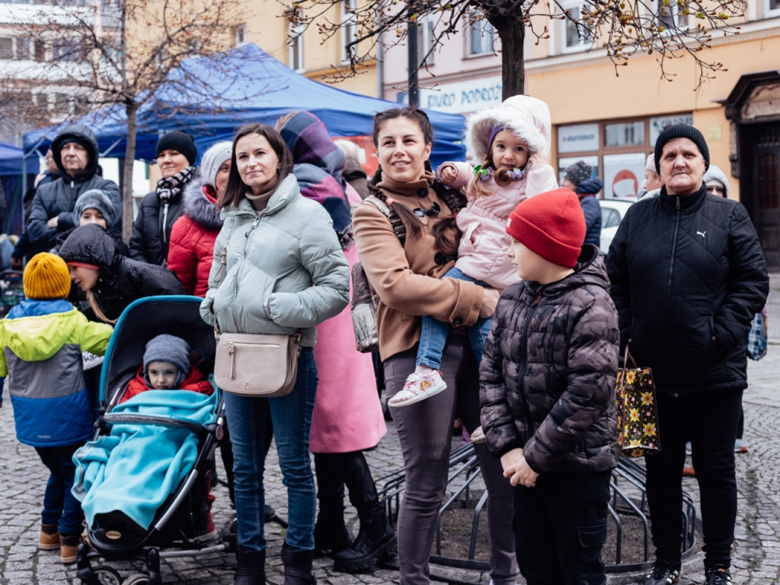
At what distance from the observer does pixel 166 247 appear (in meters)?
5.39

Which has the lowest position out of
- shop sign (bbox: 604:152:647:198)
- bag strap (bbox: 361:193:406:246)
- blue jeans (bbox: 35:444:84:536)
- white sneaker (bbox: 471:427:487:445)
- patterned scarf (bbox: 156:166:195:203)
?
blue jeans (bbox: 35:444:84:536)

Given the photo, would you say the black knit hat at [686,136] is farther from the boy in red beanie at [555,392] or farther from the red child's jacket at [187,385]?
the red child's jacket at [187,385]

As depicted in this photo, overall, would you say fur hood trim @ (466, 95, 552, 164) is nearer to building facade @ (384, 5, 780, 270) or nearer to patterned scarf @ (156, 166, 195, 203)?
patterned scarf @ (156, 166, 195, 203)

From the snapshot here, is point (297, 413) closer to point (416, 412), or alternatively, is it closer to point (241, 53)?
point (416, 412)

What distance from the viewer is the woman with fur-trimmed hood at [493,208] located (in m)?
3.36

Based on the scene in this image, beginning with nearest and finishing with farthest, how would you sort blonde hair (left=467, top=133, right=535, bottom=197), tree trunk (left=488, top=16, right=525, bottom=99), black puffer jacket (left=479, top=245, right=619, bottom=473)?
black puffer jacket (left=479, top=245, right=619, bottom=473), blonde hair (left=467, top=133, right=535, bottom=197), tree trunk (left=488, top=16, right=525, bottom=99)

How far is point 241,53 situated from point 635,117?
1130 centimetres

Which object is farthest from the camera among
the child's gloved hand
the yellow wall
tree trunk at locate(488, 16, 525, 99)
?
the yellow wall

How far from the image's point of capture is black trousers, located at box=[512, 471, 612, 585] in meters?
2.97

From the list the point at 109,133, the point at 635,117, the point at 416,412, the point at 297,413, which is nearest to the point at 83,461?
the point at 297,413

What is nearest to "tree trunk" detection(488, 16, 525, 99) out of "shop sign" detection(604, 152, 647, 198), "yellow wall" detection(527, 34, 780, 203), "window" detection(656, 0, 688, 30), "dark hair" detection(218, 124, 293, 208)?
"window" detection(656, 0, 688, 30)

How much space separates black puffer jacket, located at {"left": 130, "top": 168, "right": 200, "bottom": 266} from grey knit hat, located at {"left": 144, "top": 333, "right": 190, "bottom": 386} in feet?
3.64

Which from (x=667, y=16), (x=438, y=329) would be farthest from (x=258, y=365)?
(x=667, y=16)

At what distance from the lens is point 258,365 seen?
3.75 metres
